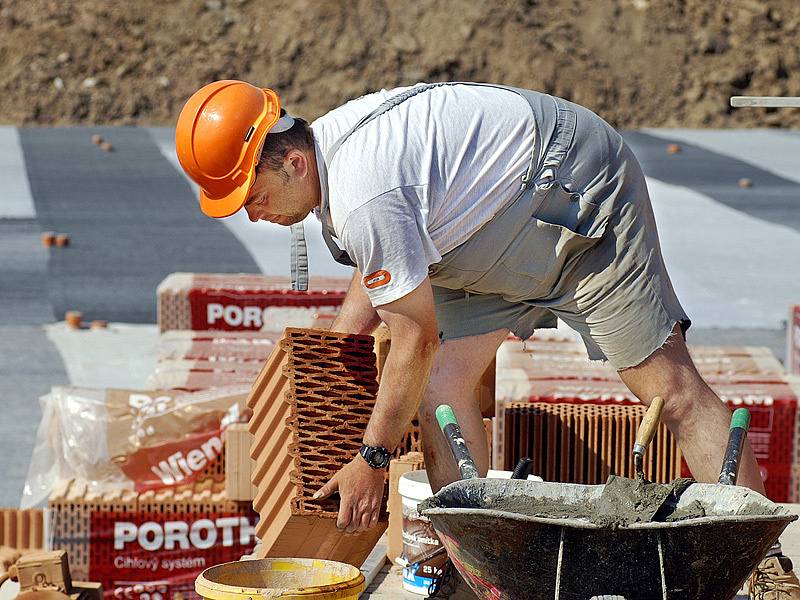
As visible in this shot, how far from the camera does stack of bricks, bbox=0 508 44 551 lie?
5023 millimetres

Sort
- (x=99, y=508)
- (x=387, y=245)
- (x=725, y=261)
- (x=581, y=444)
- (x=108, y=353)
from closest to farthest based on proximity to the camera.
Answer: (x=387, y=245), (x=581, y=444), (x=99, y=508), (x=108, y=353), (x=725, y=261)

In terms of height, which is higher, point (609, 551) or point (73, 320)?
point (609, 551)

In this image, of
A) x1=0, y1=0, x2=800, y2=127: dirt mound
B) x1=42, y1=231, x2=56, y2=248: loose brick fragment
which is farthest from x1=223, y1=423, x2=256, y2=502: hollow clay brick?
x1=0, y1=0, x2=800, y2=127: dirt mound

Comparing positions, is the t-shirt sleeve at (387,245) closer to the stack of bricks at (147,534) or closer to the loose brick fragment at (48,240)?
the stack of bricks at (147,534)

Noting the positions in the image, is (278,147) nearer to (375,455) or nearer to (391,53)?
(375,455)

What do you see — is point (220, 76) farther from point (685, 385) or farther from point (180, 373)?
point (685, 385)

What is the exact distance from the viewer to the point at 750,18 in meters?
22.6

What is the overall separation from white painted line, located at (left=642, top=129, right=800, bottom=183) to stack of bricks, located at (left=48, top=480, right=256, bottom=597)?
12.3 metres

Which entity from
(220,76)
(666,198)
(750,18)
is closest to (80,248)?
(666,198)

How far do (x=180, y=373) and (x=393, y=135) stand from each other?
2601 mm

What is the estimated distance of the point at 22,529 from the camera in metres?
5.04

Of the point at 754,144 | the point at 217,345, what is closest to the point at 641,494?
the point at 217,345

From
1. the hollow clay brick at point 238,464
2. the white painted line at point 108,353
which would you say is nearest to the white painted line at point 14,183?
the white painted line at point 108,353

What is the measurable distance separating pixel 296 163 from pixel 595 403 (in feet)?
7.20
